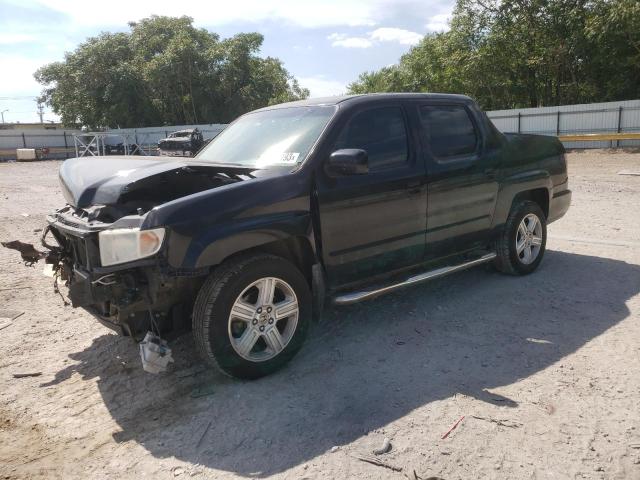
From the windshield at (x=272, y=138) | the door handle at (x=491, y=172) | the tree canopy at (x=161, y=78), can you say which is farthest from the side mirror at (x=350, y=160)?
the tree canopy at (x=161, y=78)

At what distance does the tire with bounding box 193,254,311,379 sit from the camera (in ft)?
10.7

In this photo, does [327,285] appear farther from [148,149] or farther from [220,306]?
[148,149]

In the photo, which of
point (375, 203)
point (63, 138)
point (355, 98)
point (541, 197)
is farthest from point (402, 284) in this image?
point (63, 138)

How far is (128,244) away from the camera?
10.1 ft

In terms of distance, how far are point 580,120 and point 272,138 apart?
85.4ft

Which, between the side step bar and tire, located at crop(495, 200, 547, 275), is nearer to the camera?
the side step bar

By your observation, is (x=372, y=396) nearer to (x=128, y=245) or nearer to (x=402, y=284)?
(x=402, y=284)

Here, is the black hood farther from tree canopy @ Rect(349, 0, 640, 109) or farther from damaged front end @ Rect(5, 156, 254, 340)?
tree canopy @ Rect(349, 0, 640, 109)

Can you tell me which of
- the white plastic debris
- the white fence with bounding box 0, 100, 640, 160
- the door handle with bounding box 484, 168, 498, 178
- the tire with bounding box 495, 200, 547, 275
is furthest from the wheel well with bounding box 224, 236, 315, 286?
the white fence with bounding box 0, 100, 640, 160

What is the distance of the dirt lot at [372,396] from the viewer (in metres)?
2.68

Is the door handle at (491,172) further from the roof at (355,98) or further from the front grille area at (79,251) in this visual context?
the front grille area at (79,251)

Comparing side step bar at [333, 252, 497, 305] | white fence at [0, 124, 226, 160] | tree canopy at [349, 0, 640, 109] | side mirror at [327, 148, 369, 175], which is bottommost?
side step bar at [333, 252, 497, 305]

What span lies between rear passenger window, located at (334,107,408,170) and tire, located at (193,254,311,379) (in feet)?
3.69

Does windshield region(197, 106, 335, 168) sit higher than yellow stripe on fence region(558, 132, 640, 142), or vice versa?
windshield region(197, 106, 335, 168)
